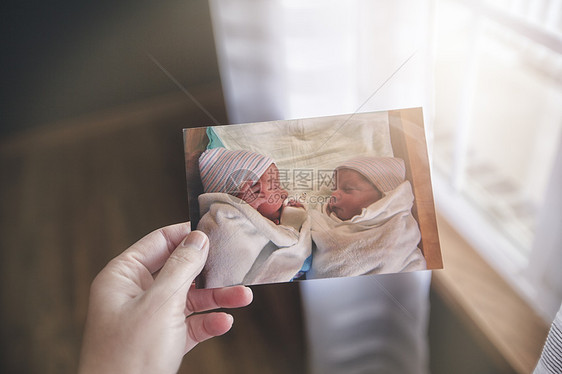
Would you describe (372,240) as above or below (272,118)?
below

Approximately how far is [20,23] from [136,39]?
0.76 ft

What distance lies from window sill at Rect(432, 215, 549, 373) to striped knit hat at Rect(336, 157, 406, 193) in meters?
0.13

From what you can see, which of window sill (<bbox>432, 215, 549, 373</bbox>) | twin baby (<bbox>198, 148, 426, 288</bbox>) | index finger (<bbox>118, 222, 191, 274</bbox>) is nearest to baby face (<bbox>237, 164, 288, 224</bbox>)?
twin baby (<bbox>198, 148, 426, 288</bbox>)

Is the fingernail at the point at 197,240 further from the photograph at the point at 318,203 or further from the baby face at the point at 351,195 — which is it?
the baby face at the point at 351,195

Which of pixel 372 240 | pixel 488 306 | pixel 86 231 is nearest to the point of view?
pixel 372 240

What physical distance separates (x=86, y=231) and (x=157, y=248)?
0.24 metres

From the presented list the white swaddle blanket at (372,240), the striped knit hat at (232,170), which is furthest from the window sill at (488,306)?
A: the striped knit hat at (232,170)

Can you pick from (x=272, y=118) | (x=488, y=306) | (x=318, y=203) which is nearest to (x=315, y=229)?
(x=318, y=203)

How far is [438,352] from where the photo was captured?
57 cm

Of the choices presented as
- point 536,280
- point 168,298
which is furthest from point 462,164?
point 168,298

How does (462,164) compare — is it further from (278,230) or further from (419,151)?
(278,230)

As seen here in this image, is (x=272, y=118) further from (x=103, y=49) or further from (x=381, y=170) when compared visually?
(x=103, y=49)

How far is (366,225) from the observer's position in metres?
0.42

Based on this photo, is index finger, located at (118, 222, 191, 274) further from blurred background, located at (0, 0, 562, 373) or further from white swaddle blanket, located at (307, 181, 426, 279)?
white swaddle blanket, located at (307, 181, 426, 279)
